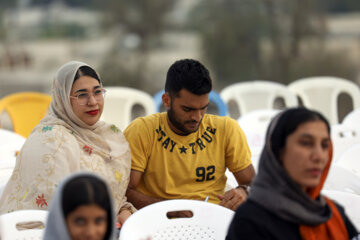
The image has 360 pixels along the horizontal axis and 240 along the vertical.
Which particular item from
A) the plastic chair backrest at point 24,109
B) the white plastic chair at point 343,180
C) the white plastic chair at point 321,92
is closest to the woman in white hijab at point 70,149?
the white plastic chair at point 343,180

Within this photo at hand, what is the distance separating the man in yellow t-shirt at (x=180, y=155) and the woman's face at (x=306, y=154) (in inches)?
38.3

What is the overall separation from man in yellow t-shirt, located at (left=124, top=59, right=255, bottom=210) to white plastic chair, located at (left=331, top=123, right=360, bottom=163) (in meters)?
1.37

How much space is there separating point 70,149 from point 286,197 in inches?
53.8

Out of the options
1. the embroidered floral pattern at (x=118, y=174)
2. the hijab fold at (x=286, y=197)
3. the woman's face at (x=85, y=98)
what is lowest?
the embroidered floral pattern at (x=118, y=174)

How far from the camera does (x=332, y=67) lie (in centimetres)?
823

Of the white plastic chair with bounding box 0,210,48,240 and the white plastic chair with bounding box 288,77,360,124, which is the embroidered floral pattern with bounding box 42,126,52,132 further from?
the white plastic chair with bounding box 288,77,360,124

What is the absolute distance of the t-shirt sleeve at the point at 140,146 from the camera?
307 centimetres

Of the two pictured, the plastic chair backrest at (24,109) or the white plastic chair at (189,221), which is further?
the plastic chair backrest at (24,109)

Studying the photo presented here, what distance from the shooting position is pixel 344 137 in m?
4.29

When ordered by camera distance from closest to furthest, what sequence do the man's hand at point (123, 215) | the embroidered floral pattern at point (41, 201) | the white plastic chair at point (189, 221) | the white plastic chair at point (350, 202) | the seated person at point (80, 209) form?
the seated person at point (80, 209) → the white plastic chair at point (189, 221) → the white plastic chair at point (350, 202) → the embroidered floral pattern at point (41, 201) → the man's hand at point (123, 215)

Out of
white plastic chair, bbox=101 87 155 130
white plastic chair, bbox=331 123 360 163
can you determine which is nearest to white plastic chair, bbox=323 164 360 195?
white plastic chair, bbox=331 123 360 163

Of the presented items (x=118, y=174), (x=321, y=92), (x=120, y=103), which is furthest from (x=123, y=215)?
(x=321, y=92)

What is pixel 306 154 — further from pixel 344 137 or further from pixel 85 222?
pixel 344 137

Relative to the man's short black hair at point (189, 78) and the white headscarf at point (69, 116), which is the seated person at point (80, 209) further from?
the white headscarf at point (69, 116)
